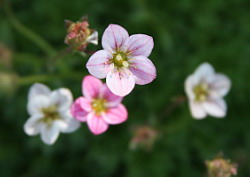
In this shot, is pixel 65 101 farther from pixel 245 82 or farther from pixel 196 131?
pixel 245 82

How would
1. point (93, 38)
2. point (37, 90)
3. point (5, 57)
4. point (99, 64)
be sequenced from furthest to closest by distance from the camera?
point (5, 57) → point (37, 90) → point (93, 38) → point (99, 64)

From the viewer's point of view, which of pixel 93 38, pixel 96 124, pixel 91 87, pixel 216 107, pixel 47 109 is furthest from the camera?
pixel 216 107

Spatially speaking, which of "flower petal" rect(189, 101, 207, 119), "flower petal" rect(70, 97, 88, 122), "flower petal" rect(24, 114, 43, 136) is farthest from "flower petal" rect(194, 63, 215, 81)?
"flower petal" rect(24, 114, 43, 136)

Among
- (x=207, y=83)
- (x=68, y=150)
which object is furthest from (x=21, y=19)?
(x=207, y=83)

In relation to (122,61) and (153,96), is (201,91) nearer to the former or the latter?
(153,96)

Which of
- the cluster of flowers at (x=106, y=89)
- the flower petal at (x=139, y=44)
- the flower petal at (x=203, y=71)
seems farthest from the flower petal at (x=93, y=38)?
the flower petal at (x=203, y=71)

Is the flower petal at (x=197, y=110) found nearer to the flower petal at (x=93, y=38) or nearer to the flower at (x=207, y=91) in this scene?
the flower at (x=207, y=91)

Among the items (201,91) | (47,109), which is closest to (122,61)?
(47,109)

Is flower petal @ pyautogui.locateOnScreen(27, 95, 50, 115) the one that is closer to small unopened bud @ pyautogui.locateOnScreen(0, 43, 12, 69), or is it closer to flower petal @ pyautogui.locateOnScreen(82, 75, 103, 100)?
flower petal @ pyautogui.locateOnScreen(82, 75, 103, 100)
